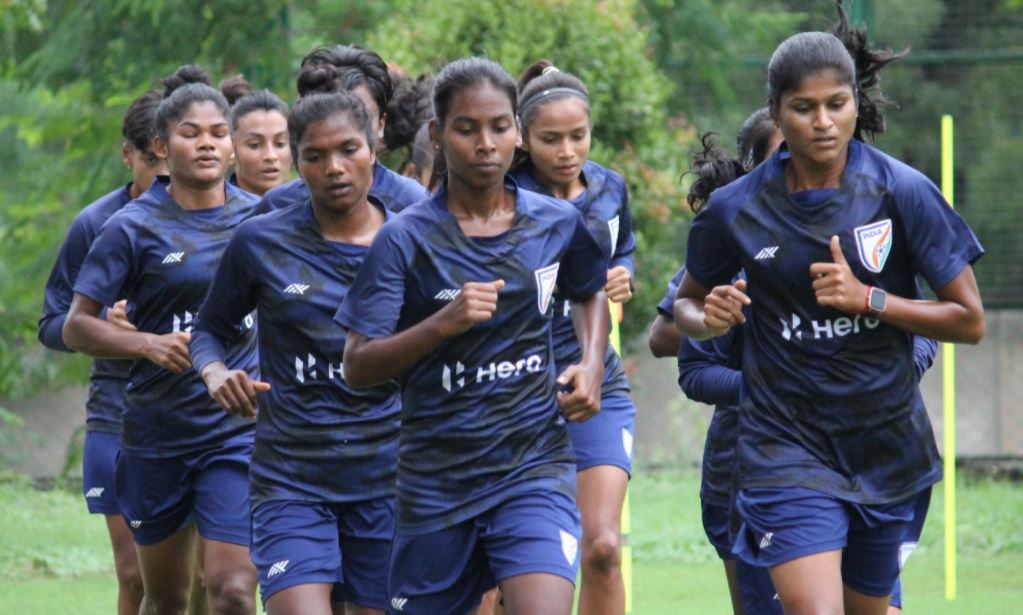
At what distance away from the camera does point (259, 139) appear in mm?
8062

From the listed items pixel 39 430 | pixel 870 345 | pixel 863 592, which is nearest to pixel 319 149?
pixel 870 345

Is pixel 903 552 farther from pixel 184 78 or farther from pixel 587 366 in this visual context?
pixel 184 78

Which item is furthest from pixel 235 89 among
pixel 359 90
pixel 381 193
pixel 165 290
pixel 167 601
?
pixel 167 601

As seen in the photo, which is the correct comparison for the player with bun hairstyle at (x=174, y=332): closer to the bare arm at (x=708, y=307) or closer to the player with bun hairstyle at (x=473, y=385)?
the player with bun hairstyle at (x=473, y=385)

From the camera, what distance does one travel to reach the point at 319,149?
18.7 feet

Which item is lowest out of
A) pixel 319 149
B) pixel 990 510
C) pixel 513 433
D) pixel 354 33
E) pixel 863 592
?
pixel 990 510

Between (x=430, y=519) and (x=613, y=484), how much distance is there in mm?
1908

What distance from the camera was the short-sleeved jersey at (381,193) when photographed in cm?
645

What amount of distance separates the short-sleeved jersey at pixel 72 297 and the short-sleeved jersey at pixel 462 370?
10.00ft

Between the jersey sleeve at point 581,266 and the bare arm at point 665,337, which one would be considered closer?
the jersey sleeve at point 581,266

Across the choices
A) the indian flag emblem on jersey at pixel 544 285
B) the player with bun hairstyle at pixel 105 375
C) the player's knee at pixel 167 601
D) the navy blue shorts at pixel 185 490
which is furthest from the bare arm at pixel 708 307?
the player with bun hairstyle at pixel 105 375

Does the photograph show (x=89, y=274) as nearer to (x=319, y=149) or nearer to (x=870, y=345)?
(x=319, y=149)

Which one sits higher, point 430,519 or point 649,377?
point 430,519

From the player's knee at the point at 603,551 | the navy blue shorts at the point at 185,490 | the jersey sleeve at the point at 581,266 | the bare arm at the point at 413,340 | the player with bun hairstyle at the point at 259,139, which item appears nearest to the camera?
the bare arm at the point at 413,340
